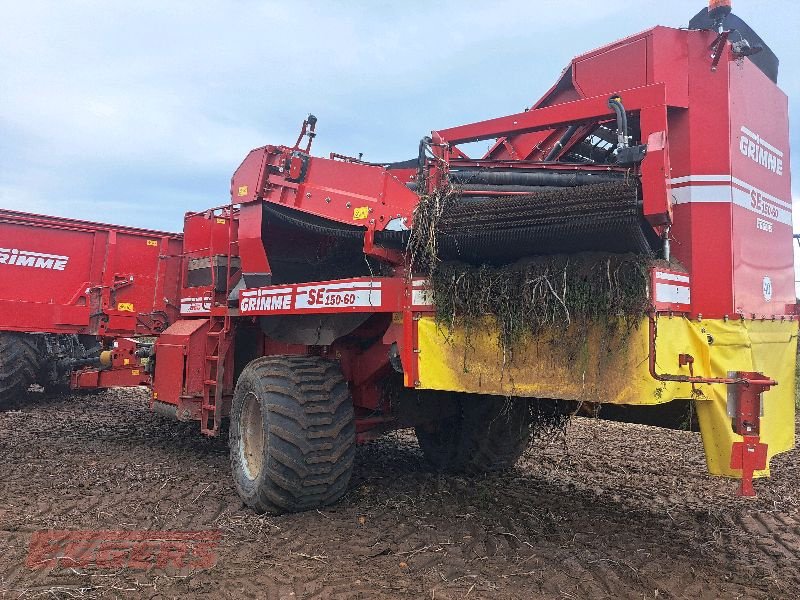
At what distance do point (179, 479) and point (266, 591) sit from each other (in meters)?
2.53

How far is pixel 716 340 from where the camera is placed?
3406mm

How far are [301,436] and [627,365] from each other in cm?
219

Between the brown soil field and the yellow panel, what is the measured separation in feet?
2.61

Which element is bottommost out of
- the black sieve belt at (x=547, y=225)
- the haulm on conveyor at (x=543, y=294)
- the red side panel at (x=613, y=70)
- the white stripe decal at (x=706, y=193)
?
the haulm on conveyor at (x=543, y=294)

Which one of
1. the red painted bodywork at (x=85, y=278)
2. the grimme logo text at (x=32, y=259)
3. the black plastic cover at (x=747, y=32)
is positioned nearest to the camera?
the black plastic cover at (x=747, y=32)

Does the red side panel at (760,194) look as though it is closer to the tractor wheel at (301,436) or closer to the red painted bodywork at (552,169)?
the red painted bodywork at (552,169)

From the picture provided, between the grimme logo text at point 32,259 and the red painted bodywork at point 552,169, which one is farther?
the grimme logo text at point 32,259

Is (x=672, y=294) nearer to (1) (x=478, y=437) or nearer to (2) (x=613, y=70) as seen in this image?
(2) (x=613, y=70)

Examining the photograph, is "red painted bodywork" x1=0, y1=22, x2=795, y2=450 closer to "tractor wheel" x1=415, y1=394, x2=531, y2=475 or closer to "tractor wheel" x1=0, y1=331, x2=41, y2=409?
"tractor wheel" x1=415, y1=394, x2=531, y2=475

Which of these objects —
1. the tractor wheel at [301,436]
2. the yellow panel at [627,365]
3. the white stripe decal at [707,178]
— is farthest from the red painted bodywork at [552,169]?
the tractor wheel at [301,436]

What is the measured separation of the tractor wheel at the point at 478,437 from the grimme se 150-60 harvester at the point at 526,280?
2 centimetres

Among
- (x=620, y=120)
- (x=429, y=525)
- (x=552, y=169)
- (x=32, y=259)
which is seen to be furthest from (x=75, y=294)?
(x=620, y=120)

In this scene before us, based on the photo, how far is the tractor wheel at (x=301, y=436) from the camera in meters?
4.38

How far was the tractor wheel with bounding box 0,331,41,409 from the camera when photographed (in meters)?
7.80
